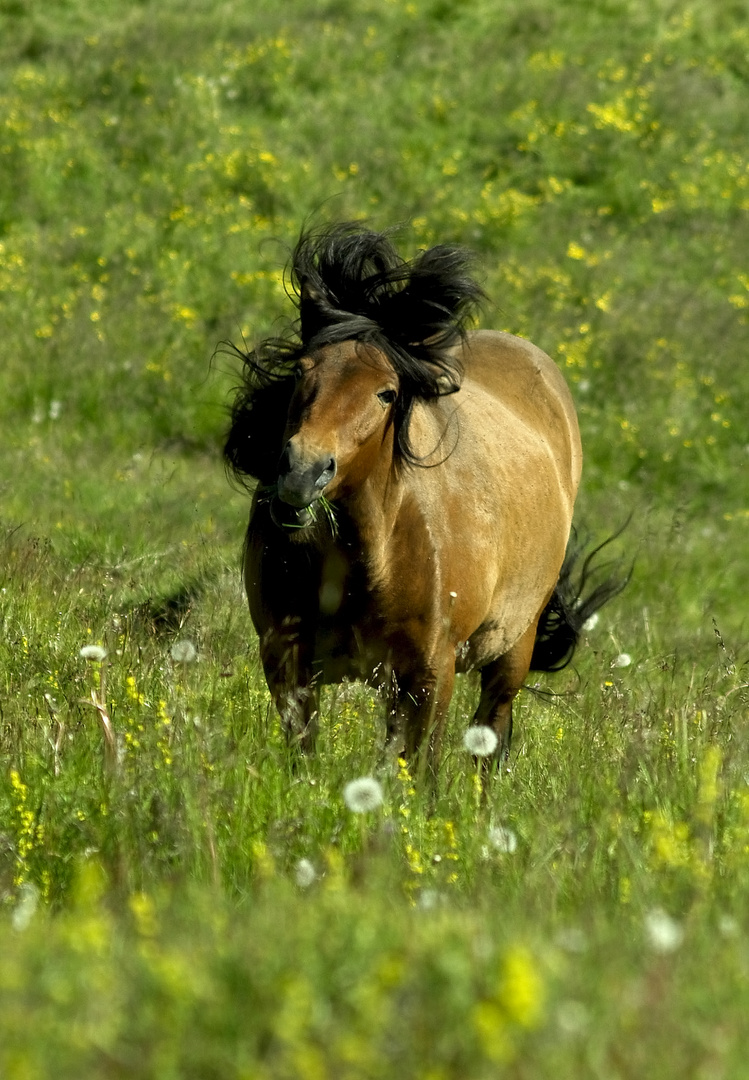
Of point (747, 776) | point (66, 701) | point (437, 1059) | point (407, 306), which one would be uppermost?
point (437, 1059)

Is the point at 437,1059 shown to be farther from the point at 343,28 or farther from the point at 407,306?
the point at 343,28

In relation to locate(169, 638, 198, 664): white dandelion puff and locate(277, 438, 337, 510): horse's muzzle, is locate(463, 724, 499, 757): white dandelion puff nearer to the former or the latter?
locate(277, 438, 337, 510): horse's muzzle

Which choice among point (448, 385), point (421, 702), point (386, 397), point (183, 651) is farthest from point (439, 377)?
point (183, 651)

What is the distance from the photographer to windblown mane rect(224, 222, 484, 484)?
4574mm

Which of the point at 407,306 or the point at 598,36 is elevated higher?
the point at 407,306

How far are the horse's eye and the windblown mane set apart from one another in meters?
0.18

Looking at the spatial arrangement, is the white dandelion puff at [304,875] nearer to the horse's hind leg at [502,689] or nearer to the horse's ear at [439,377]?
the horse's ear at [439,377]

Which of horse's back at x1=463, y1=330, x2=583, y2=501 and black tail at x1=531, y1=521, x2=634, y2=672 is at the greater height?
horse's back at x1=463, y1=330, x2=583, y2=501

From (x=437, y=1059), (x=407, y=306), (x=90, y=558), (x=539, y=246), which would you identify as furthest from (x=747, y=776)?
(x=539, y=246)

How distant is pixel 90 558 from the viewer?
7.66m

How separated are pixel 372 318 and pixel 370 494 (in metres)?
0.68

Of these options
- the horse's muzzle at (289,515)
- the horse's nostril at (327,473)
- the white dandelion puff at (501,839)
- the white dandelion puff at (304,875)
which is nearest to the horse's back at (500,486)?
the horse's muzzle at (289,515)

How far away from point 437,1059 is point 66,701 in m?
2.72

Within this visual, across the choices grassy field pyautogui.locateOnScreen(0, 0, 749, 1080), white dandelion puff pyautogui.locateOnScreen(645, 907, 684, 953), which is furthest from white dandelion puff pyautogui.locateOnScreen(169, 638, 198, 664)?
white dandelion puff pyautogui.locateOnScreen(645, 907, 684, 953)
